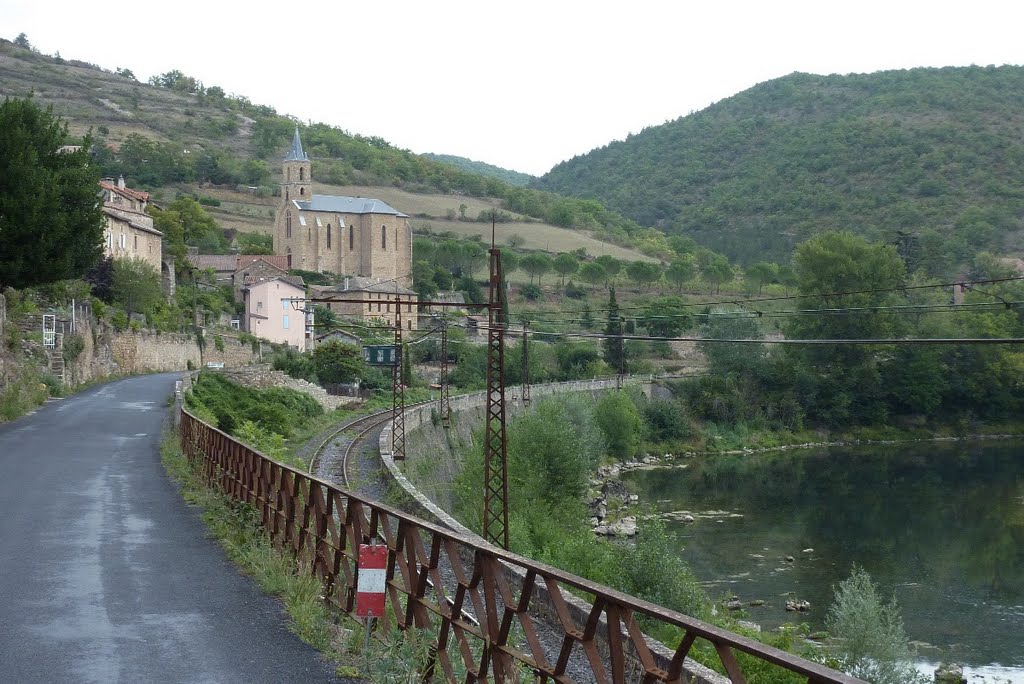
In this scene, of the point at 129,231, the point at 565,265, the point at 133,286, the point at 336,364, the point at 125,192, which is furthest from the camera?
the point at 565,265

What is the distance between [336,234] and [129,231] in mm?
50643

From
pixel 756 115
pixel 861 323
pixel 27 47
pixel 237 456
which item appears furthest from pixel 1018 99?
pixel 27 47

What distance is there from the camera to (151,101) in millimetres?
183750

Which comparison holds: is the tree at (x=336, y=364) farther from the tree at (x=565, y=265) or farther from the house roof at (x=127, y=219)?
the tree at (x=565, y=265)

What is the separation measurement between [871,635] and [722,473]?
3214 cm

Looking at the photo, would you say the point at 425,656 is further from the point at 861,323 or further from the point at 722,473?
the point at 861,323

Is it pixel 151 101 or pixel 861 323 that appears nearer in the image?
pixel 861 323

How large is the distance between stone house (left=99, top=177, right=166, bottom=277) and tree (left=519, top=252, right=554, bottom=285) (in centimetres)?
3798

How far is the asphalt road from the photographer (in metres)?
6.77

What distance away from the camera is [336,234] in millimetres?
106875

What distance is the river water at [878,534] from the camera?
84.1 feet

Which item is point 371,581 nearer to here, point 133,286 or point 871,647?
A: point 871,647

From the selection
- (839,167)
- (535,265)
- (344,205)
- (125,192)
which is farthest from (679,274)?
(125,192)

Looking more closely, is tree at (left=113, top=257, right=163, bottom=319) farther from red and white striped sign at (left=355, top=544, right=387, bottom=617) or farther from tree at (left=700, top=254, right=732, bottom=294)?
tree at (left=700, top=254, right=732, bottom=294)
